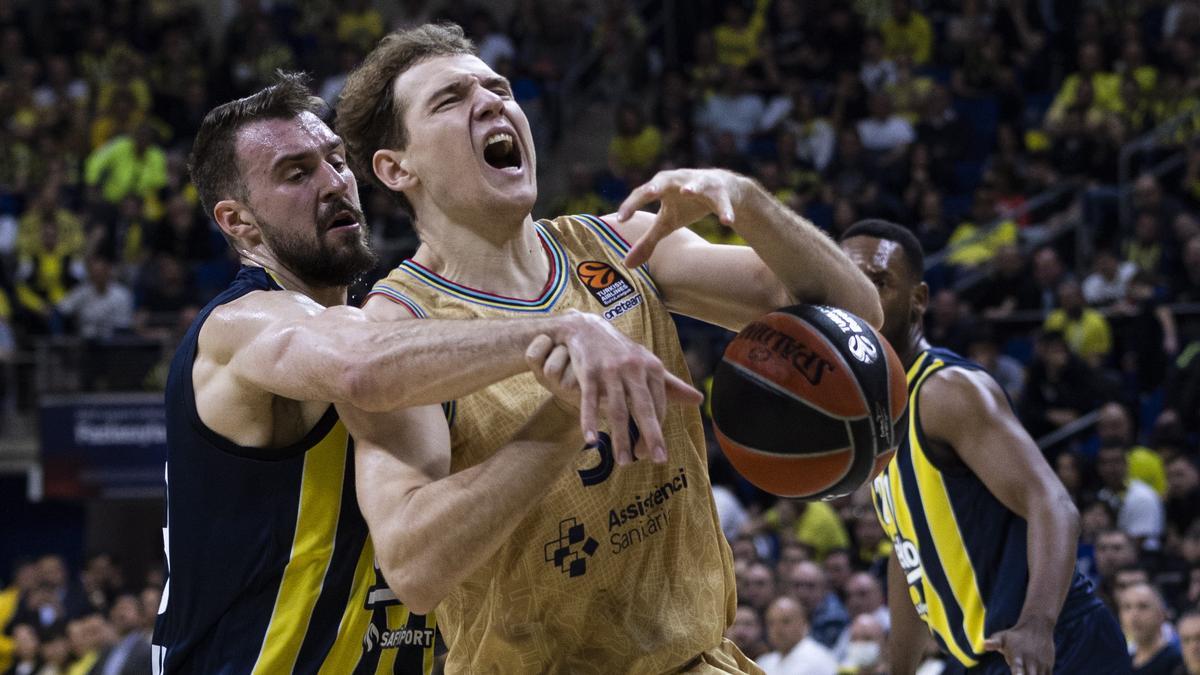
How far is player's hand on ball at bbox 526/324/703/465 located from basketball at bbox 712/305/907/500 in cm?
63

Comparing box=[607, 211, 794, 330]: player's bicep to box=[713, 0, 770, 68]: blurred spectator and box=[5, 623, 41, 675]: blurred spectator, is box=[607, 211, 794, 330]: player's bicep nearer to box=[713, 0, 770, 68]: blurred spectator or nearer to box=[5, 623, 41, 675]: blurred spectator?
box=[5, 623, 41, 675]: blurred spectator

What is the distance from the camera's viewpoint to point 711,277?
3.76 m

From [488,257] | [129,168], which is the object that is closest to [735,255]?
[488,257]

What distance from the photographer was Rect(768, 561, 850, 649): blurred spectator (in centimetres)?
953

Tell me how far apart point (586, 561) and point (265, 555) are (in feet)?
2.48

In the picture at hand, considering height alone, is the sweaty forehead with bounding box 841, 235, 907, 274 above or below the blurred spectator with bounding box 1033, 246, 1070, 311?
above

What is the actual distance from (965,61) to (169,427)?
40.2ft

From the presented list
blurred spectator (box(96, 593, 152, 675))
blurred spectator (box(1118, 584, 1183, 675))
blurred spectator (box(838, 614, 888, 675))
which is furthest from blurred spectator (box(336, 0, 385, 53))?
blurred spectator (box(1118, 584, 1183, 675))

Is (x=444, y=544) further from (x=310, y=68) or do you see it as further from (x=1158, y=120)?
(x=310, y=68)

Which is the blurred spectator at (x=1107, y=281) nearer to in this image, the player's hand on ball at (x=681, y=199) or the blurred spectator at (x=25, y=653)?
the blurred spectator at (x=25, y=653)

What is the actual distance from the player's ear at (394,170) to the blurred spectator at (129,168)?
12.3m

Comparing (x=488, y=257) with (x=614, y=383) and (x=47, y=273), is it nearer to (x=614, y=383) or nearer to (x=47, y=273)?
(x=614, y=383)

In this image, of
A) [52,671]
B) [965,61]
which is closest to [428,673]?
[52,671]

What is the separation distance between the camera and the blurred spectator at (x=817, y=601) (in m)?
9.53
